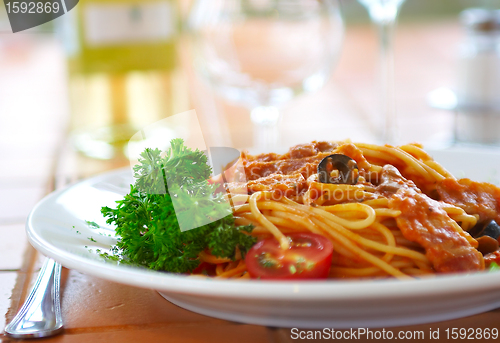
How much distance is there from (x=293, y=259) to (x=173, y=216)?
29 centimetres

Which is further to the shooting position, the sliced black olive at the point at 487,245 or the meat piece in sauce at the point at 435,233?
the sliced black olive at the point at 487,245

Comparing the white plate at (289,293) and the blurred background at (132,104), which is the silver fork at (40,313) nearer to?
the white plate at (289,293)

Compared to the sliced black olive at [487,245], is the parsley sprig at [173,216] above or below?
above

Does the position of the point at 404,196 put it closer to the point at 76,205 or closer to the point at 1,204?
the point at 76,205

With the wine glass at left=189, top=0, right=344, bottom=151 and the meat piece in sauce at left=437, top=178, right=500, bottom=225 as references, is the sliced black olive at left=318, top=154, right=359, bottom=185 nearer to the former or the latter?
the meat piece in sauce at left=437, top=178, right=500, bottom=225

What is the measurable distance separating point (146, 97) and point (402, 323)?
2.26 m

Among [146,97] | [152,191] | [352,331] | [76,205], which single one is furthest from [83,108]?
[352,331]

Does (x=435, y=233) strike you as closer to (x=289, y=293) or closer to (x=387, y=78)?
(x=289, y=293)

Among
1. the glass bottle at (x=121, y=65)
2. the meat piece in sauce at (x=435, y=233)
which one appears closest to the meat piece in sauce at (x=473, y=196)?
the meat piece in sauce at (x=435, y=233)

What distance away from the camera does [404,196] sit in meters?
1.41

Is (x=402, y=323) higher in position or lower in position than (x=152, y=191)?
lower

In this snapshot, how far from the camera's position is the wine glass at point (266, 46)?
2.72 m

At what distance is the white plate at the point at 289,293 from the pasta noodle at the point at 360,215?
231 millimetres

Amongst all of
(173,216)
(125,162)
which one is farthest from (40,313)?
(125,162)
